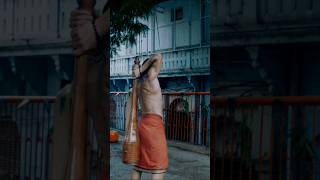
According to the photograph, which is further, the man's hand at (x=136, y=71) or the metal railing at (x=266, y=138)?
the man's hand at (x=136, y=71)

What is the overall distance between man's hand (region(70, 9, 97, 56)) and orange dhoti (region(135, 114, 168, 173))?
1.12 ft

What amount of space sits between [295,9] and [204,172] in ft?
1.80

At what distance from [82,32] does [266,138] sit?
713 millimetres

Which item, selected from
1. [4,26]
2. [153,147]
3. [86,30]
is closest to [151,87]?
[153,147]

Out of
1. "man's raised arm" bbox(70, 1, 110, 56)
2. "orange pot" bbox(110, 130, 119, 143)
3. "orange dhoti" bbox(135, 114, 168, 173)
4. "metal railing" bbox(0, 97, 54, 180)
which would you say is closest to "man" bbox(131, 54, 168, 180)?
"orange dhoti" bbox(135, 114, 168, 173)

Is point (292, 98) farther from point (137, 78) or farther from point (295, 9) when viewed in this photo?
point (137, 78)

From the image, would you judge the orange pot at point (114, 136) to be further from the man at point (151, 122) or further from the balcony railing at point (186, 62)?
the balcony railing at point (186, 62)

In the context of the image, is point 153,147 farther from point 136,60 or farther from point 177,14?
point 177,14

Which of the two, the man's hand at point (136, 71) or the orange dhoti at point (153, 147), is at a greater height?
the man's hand at point (136, 71)

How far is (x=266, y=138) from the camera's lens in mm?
1113

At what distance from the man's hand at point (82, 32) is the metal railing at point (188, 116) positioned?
35cm

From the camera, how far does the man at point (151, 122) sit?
1135mm

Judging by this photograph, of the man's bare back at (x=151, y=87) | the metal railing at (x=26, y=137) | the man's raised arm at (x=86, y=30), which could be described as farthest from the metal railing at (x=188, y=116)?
the metal railing at (x=26, y=137)

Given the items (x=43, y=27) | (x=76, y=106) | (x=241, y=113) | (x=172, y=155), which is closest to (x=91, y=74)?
(x=76, y=106)
